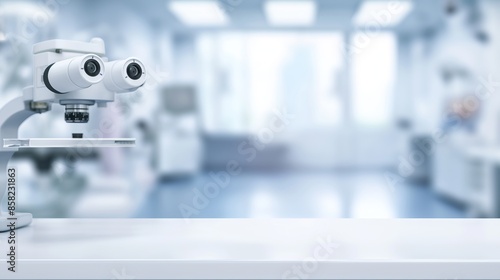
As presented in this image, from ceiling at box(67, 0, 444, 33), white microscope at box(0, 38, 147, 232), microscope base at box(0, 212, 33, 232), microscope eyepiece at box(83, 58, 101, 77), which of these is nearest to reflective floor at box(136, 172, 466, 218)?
ceiling at box(67, 0, 444, 33)

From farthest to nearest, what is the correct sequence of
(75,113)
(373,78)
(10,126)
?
(373,78), (10,126), (75,113)

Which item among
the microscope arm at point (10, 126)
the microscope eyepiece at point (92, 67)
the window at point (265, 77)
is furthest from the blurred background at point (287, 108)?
the microscope eyepiece at point (92, 67)

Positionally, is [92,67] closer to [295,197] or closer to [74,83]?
[74,83]

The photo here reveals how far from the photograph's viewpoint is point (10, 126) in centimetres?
117

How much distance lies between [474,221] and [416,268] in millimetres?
462

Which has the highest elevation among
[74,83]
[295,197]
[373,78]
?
[373,78]

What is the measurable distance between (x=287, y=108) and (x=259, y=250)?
4.95 metres

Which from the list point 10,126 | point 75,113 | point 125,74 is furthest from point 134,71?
point 10,126

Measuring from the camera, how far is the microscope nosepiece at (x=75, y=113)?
1.05 metres

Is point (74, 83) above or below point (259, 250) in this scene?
above

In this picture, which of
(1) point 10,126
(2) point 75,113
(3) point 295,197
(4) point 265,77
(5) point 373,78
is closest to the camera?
(2) point 75,113

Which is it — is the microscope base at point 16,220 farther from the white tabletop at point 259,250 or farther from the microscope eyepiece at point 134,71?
the microscope eyepiece at point 134,71

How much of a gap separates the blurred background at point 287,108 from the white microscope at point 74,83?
10.1 feet

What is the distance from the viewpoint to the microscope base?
112cm
